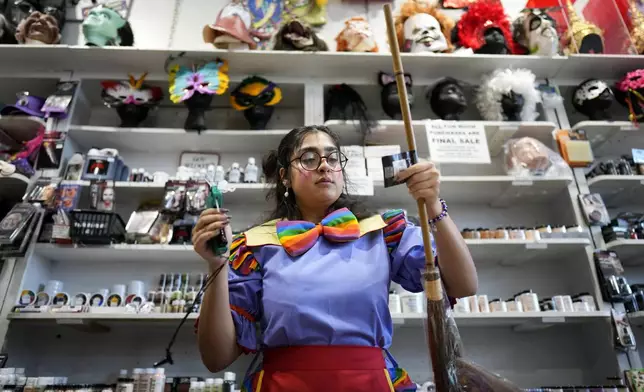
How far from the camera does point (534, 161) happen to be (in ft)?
7.68

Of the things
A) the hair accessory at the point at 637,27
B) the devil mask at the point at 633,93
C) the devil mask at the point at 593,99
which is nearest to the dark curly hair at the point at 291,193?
the devil mask at the point at 593,99

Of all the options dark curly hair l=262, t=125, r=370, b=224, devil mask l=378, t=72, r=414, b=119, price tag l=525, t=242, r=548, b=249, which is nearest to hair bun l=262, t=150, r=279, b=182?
dark curly hair l=262, t=125, r=370, b=224

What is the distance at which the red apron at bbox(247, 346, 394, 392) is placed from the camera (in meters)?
0.90

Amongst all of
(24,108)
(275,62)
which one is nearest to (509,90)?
(275,62)

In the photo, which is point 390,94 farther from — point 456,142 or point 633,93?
point 633,93

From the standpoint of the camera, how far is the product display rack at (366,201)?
2.17 metres

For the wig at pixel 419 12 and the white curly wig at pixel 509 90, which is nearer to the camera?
the white curly wig at pixel 509 90

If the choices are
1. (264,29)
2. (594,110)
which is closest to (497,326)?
(594,110)

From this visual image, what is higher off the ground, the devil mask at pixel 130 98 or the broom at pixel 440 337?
the devil mask at pixel 130 98

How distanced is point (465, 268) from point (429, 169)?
0.23 meters

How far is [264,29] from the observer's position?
283 cm

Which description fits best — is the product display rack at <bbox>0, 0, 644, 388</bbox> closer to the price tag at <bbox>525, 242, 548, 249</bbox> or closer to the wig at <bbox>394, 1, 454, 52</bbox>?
the price tag at <bbox>525, 242, 548, 249</bbox>

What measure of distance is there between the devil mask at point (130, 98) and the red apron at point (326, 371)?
200cm

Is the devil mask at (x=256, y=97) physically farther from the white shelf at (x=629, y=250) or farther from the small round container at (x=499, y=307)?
the white shelf at (x=629, y=250)
